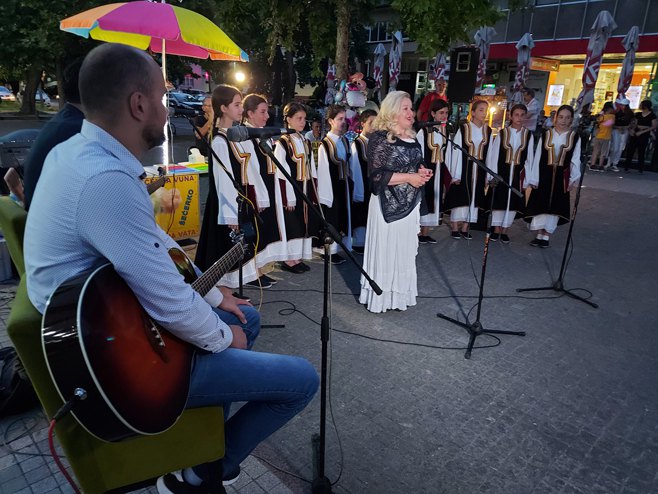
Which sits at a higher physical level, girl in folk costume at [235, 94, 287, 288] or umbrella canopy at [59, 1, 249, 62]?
umbrella canopy at [59, 1, 249, 62]

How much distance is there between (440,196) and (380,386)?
451cm

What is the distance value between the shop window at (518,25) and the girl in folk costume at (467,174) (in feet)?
54.2

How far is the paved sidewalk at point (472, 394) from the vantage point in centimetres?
270

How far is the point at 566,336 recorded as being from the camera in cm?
445

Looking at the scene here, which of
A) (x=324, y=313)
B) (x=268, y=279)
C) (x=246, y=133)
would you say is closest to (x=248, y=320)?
(x=324, y=313)

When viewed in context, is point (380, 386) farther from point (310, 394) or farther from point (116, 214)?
point (116, 214)

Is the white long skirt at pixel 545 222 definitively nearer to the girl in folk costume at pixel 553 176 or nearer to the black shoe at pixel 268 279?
the girl in folk costume at pixel 553 176

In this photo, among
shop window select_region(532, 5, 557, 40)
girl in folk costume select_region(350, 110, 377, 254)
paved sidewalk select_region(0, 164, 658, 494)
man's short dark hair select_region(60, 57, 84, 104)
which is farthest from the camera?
shop window select_region(532, 5, 557, 40)

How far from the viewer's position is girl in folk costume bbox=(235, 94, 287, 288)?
5.03 metres

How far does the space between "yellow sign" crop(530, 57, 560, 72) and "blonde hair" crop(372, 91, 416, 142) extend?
58.8ft

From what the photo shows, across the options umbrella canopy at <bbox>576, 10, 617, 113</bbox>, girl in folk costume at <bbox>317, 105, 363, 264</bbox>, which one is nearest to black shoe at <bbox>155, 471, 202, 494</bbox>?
girl in folk costume at <bbox>317, 105, 363, 264</bbox>

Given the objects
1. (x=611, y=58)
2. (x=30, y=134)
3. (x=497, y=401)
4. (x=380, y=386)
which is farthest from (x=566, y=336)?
(x=611, y=58)

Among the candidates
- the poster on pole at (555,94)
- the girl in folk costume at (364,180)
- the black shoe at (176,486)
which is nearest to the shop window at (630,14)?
the poster on pole at (555,94)

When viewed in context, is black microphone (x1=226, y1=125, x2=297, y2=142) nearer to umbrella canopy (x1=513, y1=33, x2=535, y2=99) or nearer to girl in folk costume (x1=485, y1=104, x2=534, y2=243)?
girl in folk costume (x1=485, y1=104, x2=534, y2=243)
